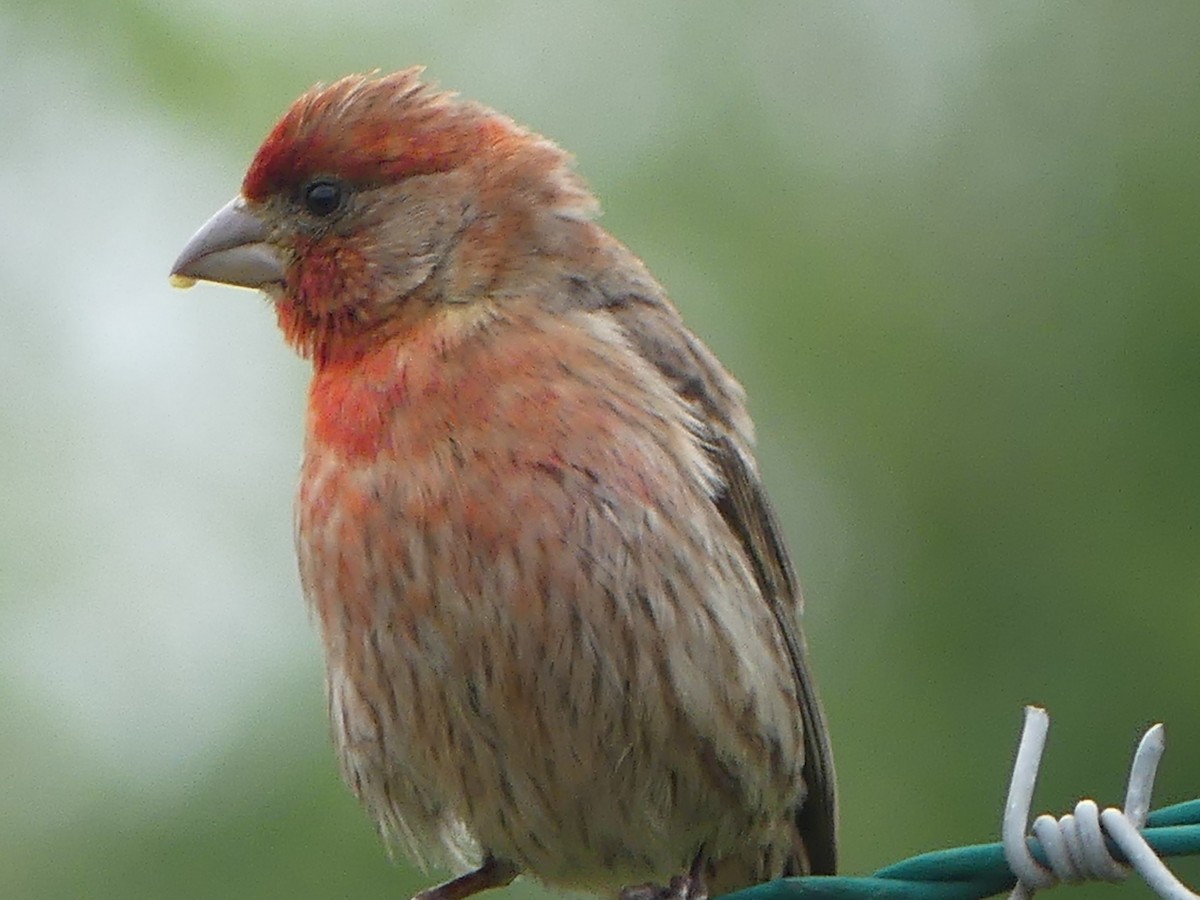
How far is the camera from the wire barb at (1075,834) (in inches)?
134

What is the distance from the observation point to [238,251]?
18.7 ft

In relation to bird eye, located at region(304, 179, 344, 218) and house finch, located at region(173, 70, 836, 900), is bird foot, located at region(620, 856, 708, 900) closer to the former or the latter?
house finch, located at region(173, 70, 836, 900)

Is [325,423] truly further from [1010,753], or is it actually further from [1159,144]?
[1159,144]

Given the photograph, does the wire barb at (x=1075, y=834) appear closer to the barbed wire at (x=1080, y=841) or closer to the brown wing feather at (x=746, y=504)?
the barbed wire at (x=1080, y=841)

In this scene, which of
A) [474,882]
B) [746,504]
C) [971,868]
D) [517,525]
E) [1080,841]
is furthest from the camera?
[474,882]

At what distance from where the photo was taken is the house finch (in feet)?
16.4

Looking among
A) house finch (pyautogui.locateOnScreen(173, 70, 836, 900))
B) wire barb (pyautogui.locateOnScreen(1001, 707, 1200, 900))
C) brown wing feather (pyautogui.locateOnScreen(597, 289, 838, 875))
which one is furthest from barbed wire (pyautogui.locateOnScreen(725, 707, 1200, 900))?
brown wing feather (pyautogui.locateOnScreen(597, 289, 838, 875))

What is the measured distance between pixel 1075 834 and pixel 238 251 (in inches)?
114

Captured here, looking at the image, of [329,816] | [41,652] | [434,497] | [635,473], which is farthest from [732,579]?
[41,652]

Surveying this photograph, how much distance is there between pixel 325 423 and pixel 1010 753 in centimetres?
234

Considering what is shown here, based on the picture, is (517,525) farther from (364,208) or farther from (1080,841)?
(1080,841)

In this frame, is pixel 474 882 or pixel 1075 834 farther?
pixel 474 882

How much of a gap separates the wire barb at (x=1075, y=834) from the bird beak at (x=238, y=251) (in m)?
2.69

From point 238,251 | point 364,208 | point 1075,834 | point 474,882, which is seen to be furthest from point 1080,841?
point 238,251
